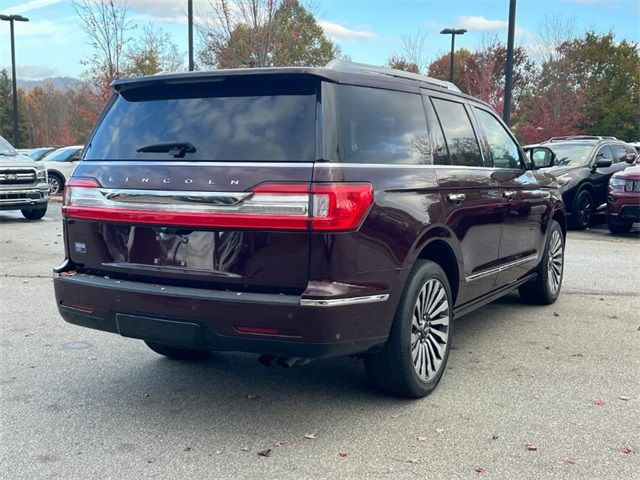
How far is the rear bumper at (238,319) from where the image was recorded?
3.28 m

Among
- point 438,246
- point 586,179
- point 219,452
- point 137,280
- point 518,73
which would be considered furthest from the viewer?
point 518,73

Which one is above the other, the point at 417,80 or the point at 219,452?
the point at 417,80

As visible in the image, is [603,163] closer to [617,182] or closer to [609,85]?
[617,182]

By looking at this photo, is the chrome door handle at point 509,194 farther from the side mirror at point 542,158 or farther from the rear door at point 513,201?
the side mirror at point 542,158

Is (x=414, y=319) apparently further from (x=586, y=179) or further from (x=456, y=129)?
(x=586, y=179)

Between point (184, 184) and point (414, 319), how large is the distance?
1586 millimetres

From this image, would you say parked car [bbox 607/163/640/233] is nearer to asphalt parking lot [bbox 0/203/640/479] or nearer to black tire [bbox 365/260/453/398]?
asphalt parking lot [bbox 0/203/640/479]

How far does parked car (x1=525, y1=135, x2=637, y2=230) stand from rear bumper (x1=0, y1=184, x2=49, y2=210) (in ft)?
34.3

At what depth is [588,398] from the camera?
4.11 meters

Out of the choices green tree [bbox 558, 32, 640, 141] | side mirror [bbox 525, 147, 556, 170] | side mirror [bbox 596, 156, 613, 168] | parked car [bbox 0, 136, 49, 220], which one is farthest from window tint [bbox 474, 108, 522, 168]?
green tree [bbox 558, 32, 640, 141]

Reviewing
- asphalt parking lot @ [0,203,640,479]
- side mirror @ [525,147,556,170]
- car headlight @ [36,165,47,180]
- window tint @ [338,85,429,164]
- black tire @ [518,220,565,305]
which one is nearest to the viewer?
asphalt parking lot @ [0,203,640,479]

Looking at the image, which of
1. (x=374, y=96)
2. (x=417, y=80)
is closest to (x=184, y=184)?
(x=374, y=96)

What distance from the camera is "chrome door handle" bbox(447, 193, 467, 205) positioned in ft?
14.1

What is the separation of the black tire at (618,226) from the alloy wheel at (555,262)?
6345 millimetres
